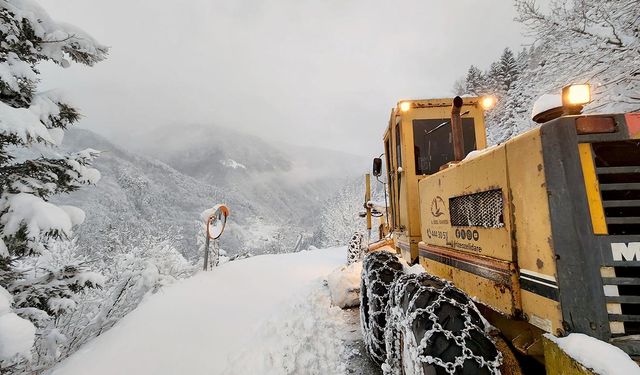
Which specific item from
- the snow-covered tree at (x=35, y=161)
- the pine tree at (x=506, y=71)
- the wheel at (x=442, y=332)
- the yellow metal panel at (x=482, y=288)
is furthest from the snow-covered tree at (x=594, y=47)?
the pine tree at (x=506, y=71)

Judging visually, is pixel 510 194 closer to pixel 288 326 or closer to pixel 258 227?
pixel 288 326

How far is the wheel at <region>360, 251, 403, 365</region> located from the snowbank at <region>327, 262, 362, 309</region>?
70.4 inches

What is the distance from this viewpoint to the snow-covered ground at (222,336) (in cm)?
362

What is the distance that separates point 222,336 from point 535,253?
13.1 ft

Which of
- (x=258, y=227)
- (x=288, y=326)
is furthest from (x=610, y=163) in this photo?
(x=258, y=227)

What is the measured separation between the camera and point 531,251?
1.68 m

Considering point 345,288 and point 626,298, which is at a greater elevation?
point 626,298

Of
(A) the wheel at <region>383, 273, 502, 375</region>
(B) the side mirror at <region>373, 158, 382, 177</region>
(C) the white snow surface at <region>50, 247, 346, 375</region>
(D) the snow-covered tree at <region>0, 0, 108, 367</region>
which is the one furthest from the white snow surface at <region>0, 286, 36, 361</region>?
(B) the side mirror at <region>373, 158, 382, 177</region>

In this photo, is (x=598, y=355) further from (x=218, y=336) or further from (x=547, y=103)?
(x=218, y=336)

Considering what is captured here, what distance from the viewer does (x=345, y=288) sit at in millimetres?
5883

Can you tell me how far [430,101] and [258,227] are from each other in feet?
304

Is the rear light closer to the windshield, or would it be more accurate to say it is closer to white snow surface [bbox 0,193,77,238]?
the windshield

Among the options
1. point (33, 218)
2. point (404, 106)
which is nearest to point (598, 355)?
point (404, 106)

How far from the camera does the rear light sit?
146 centimetres
